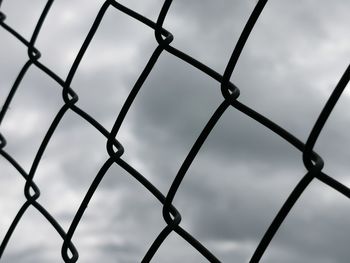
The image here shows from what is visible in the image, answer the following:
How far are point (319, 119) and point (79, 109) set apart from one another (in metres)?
0.97

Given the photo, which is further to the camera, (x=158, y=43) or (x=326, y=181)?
(x=158, y=43)

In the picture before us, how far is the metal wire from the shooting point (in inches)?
46.1

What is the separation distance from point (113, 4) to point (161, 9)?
0.95 ft

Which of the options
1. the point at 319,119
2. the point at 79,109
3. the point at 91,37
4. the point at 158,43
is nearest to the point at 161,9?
the point at 158,43

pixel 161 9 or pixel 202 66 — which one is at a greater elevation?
pixel 161 9

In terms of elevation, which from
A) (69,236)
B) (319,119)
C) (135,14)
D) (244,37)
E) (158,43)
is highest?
(135,14)

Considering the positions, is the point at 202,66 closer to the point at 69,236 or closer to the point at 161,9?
the point at 161,9

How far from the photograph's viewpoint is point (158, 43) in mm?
1682

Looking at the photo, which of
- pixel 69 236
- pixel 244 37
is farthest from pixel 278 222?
pixel 69 236

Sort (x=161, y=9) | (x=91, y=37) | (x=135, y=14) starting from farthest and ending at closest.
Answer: (x=91, y=37) → (x=135, y=14) → (x=161, y=9)

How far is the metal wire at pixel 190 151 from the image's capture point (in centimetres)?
117

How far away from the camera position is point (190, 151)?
1430mm

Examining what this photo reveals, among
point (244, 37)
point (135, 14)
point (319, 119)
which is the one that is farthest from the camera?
point (135, 14)

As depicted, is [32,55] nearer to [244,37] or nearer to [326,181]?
[244,37]
